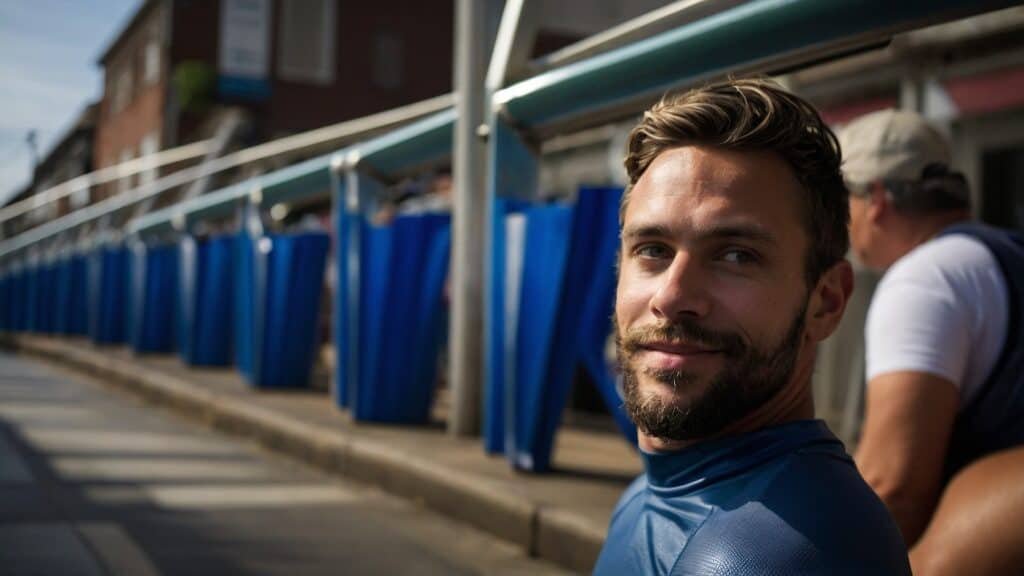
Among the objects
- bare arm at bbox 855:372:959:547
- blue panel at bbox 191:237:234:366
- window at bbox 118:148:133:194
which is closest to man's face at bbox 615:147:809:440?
bare arm at bbox 855:372:959:547

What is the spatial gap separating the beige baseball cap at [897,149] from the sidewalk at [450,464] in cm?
149

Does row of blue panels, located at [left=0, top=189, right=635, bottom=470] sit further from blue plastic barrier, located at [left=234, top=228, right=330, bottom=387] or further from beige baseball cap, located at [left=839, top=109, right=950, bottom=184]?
beige baseball cap, located at [left=839, top=109, right=950, bottom=184]

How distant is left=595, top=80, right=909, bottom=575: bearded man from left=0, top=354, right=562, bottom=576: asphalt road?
225cm

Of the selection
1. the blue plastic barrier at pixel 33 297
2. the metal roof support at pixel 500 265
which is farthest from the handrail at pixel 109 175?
the metal roof support at pixel 500 265

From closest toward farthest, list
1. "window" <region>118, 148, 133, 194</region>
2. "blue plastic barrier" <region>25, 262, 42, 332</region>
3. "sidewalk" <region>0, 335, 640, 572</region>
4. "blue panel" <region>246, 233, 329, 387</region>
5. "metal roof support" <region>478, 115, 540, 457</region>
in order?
1. "sidewalk" <region>0, 335, 640, 572</region>
2. "metal roof support" <region>478, 115, 540, 457</region>
3. "blue panel" <region>246, 233, 329, 387</region>
4. "blue plastic barrier" <region>25, 262, 42, 332</region>
5. "window" <region>118, 148, 133, 194</region>

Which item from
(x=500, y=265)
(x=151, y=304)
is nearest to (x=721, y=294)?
(x=500, y=265)

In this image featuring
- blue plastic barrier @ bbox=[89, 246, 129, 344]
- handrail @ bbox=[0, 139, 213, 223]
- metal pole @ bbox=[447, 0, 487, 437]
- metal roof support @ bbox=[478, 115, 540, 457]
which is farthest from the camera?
blue plastic barrier @ bbox=[89, 246, 129, 344]

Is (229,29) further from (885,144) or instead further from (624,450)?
(885,144)

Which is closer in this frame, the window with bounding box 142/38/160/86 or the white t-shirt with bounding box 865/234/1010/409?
the white t-shirt with bounding box 865/234/1010/409

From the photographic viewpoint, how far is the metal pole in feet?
17.1

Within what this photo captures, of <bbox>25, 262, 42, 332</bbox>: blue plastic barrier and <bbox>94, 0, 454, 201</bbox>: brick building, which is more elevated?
<bbox>94, 0, 454, 201</bbox>: brick building

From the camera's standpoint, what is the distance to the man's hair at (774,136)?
4.24ft

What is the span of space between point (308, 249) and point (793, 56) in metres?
4.84

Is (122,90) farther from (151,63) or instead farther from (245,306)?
(245,306)
